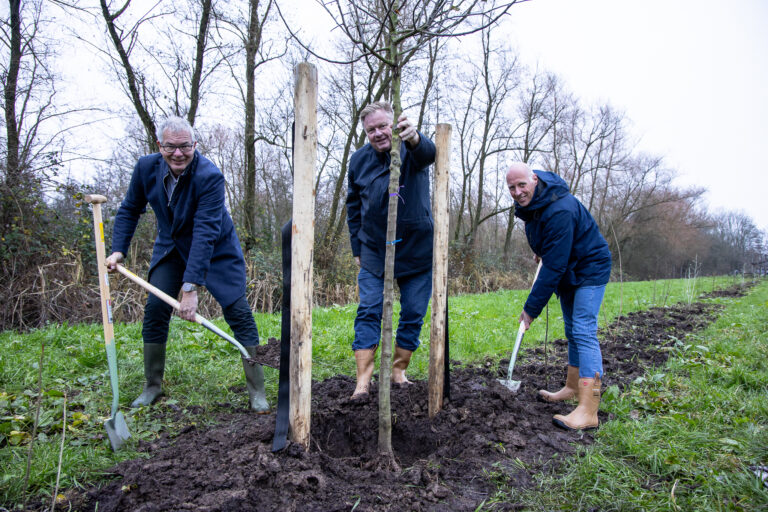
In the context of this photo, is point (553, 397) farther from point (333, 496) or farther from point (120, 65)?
point (120, 65)

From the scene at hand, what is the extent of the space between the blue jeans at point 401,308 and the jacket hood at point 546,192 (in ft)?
2.88

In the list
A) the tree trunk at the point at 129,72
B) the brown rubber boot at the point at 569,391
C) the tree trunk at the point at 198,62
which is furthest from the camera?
the tree trunk at the point at 198,62

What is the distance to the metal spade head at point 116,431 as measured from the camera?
94.6 inches

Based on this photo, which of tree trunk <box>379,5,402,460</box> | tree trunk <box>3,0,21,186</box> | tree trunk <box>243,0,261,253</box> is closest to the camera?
tree trunk <box>379,5,402,460</box>

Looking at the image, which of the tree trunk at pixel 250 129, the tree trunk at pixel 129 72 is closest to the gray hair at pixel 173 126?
the tree trunk at pixel 129 72

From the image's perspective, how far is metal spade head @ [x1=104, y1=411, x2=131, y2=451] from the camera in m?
2.40

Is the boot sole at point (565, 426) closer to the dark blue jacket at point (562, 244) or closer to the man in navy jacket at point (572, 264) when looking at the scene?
the man in navy jacket at point (572, 264)

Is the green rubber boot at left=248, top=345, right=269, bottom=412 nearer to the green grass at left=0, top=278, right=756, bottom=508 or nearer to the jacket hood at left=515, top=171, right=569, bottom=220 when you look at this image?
the green grass at left=0, top=278, right=756, bottom=508

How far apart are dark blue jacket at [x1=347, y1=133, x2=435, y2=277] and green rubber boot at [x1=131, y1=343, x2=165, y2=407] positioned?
1626 millimetres

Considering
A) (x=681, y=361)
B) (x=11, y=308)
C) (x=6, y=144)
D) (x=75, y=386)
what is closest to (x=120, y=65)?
(x=6, y=144)

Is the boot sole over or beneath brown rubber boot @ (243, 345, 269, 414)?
beneath

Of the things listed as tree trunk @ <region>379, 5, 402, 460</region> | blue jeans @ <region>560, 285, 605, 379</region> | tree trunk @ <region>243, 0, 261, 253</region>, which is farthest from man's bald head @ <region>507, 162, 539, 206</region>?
tree trunk @ <region>243, 0, 261, 253</region>

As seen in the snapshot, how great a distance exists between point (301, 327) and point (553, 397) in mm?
2203

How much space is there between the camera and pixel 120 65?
8867 millimetres
